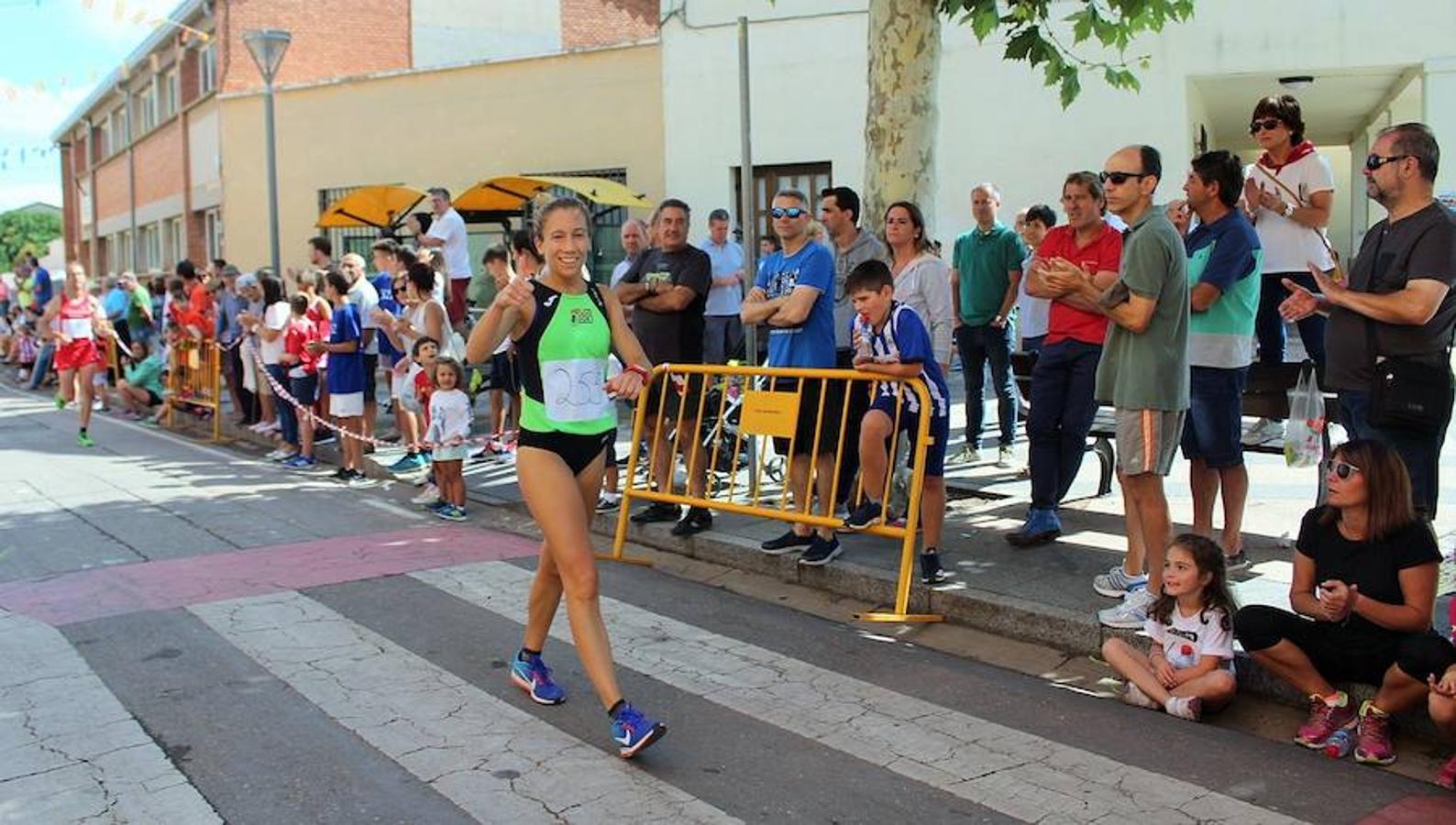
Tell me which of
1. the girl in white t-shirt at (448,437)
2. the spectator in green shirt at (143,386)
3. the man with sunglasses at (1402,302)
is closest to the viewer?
the man with sunglasses at (1402,302)

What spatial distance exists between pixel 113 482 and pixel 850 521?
290 inches

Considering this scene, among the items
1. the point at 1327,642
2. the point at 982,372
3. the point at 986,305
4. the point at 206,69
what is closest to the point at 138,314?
the point at 206,69

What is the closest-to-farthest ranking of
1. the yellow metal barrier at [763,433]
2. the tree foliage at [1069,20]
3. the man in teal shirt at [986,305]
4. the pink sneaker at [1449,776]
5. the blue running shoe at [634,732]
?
1. the pink sneaker at [1449,776]
2. the blue running shoe at [634,732]
3. the yellow metal barrier at [763,433]
4. the tree foliage at [1069,20]
5. the man in teal shirt at [986,305]

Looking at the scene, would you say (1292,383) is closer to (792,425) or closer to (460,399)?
(792,425)

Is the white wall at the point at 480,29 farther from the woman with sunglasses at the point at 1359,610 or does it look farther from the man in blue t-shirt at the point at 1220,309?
the woman with sunglasses at the point at 1359,610

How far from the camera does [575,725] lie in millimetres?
5129

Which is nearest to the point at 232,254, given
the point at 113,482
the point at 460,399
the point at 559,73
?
the point at 559,73

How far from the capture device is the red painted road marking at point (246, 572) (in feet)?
23.4

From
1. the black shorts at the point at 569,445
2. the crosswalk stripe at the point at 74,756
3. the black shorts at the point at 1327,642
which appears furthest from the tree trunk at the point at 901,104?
the crosswalk stripe at the point at 74,756

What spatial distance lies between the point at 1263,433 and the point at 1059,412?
1622 millimetres

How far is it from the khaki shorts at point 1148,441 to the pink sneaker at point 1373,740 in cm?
150

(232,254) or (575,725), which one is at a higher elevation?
(232,254)

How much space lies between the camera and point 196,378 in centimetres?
1609

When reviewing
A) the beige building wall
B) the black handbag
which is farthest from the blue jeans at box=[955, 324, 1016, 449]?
the beige building wall
